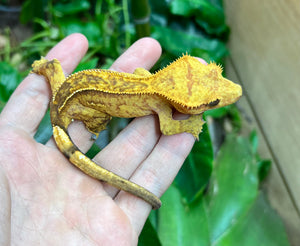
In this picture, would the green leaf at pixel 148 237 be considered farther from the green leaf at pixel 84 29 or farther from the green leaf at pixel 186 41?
the green leaf at pixel 84 29

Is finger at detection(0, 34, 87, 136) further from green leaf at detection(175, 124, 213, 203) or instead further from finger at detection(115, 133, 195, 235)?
green leaf at detection(175, 124, 213, 203)

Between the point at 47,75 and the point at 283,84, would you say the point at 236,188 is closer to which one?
the point at 283,84

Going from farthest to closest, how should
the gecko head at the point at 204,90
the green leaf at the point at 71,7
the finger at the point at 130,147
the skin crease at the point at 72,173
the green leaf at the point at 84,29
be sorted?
1. the green leaf at the point at 71,7
2. the green leaf at the point at 84,29
3. the finger at the point at 130,147
4. the gecko head at the point at 204,90
5. the skin crease at the point at 72,173

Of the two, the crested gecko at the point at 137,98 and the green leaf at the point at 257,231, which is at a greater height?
the crested gecko at the point at 137,98

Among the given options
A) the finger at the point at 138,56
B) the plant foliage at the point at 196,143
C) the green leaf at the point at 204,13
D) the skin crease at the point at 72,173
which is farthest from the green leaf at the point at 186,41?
the skin crease at the point at 72,173

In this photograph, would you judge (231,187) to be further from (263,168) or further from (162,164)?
(162,164)

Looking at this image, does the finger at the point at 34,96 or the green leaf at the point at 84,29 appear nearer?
the finger at the point at 34,96
